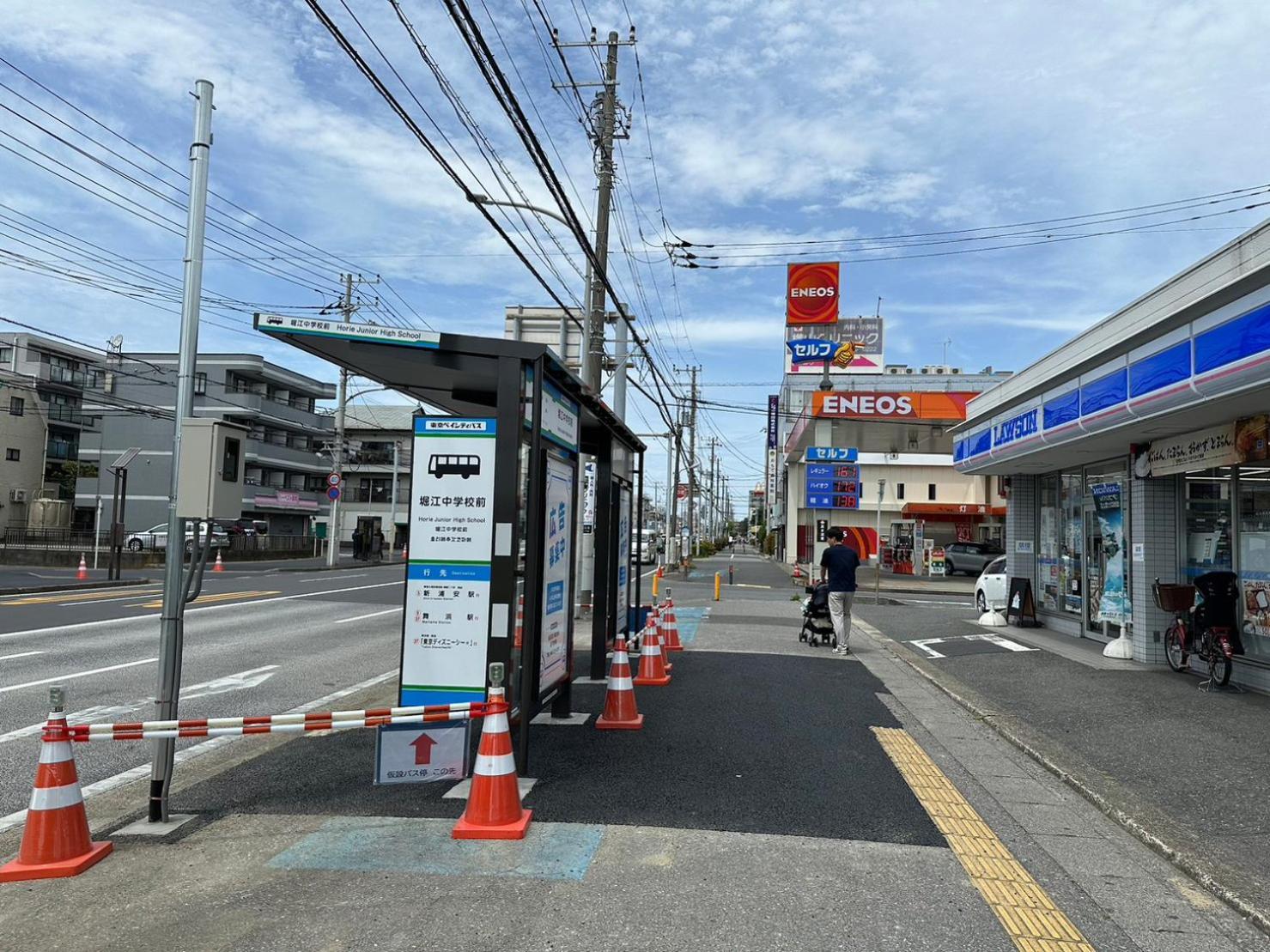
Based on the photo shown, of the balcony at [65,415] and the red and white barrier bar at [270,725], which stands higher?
the balcony at [65,415]

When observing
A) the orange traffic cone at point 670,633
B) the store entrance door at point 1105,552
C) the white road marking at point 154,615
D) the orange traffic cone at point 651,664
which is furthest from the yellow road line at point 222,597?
the store entrance door at point 1105,552

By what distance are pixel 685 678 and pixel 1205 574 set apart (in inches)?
228

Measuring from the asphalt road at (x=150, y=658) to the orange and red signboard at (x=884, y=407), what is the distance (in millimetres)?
23704

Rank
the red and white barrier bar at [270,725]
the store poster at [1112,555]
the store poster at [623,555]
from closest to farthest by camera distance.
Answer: the red and white barrier bar at [270,725]
the store poster at [623,555]
the store poster at [1112,555]

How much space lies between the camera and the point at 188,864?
14.2 ft

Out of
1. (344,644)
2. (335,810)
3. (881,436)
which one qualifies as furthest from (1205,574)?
(881,436)

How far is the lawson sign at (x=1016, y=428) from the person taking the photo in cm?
1219

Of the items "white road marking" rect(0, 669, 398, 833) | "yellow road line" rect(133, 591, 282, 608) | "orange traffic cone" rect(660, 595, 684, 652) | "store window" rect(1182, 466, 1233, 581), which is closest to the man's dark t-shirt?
"orange traffic cone" rect(660, 595, 684, 652)

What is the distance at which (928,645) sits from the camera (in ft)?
43.8

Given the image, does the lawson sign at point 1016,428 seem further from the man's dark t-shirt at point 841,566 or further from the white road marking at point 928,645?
the white road marking at point 928,645

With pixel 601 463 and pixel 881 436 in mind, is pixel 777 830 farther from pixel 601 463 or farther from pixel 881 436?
pixel 881 436

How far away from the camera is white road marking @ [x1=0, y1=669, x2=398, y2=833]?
203 inches

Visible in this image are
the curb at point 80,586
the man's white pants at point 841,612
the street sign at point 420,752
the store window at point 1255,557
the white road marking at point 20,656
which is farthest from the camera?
the curb at point 80,586

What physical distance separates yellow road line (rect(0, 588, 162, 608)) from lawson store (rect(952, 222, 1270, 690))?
1826 centimetres
